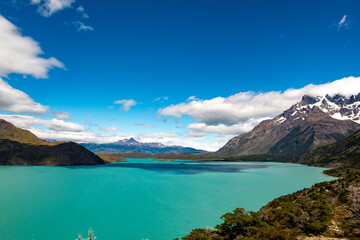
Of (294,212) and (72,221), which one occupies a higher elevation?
(294,212)

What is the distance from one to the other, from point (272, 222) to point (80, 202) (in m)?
74.4

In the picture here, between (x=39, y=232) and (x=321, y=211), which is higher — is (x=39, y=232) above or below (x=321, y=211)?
below

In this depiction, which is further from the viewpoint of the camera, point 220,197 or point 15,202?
point 220,197

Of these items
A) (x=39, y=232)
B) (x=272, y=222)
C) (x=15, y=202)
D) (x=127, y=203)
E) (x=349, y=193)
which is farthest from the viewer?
(x=127, y=203)

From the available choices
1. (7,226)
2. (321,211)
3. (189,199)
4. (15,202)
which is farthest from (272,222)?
(15,202)

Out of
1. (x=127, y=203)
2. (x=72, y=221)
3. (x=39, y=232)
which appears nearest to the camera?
(x=39, y=232)

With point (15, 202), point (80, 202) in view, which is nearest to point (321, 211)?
point (80, 202)

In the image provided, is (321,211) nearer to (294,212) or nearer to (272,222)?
(294,212)

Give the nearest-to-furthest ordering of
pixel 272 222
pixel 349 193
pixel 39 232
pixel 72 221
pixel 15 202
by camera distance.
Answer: pixel 272 222, pixel 39 232, pixel 349 193, pixel 72 221, pixel 15 202

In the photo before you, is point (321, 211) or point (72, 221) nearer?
point (321, 211)

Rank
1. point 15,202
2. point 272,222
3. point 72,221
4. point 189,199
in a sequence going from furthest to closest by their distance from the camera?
point 189,199 < point 15,202 < point 72,221 < point 272,222

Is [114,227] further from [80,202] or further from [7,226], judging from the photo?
[80,202]

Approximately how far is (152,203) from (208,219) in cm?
2926

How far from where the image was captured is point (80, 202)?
83.6 m
